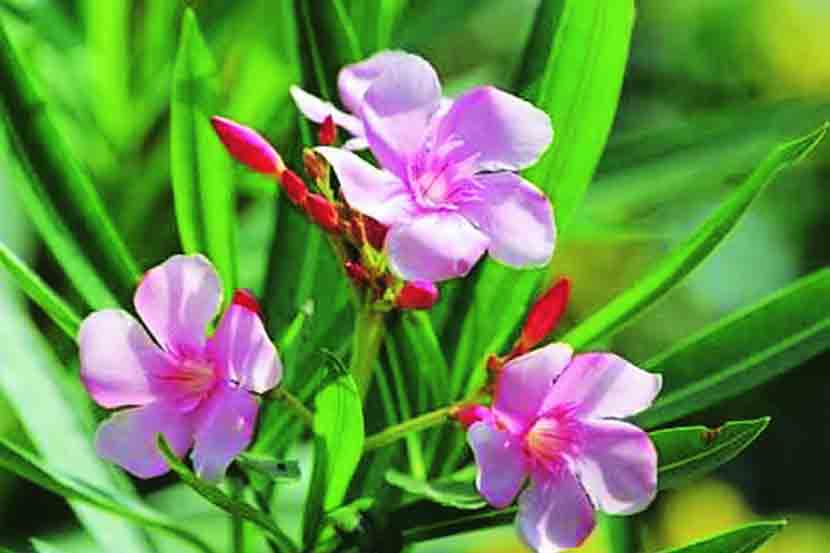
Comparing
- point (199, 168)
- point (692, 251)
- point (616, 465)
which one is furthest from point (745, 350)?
point (199, 168)

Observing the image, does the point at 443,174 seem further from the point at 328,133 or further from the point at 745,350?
the point at 745,350

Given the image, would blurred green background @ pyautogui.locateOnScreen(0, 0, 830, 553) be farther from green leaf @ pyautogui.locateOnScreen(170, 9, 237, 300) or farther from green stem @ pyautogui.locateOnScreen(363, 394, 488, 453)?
green stem @ pyautogui.locateOnScreen(363, 394, 488, 453)

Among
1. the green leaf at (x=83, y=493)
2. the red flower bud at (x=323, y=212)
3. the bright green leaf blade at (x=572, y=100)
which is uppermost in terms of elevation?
the bright green leaf blade at (x=572, y=100)

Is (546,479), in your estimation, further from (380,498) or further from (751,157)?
(751,157)

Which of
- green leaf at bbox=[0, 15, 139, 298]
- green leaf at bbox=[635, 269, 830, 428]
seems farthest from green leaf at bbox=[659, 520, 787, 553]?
green leaf at bbox=[0, 15, 139, 298]

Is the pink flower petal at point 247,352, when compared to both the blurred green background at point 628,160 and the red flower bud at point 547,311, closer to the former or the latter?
the red flower bud at point 547,311

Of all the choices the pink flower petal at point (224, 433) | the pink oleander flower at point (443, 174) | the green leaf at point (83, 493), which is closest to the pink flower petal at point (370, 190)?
the pink oleander flower at point (443, 174)
